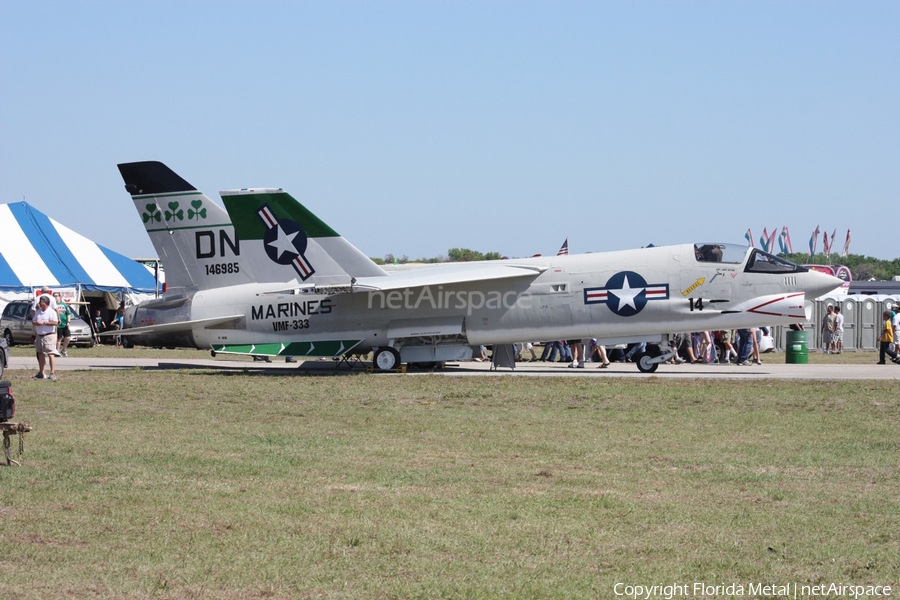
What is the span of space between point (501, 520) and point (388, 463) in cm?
281

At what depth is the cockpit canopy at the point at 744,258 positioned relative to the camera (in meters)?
21.6

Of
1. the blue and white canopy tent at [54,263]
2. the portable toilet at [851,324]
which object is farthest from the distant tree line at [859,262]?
the blue and white canopy tent at [54,263]

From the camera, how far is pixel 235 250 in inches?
934

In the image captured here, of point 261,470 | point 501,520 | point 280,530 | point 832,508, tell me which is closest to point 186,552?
point 280,530

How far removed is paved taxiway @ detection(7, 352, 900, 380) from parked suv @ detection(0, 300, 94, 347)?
22.4 feet

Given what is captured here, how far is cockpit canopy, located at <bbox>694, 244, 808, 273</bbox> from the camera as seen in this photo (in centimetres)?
2161

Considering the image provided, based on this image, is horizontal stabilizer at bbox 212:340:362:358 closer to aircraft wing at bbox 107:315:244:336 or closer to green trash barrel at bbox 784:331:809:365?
aircraft wing at bbox 107:315:244:336

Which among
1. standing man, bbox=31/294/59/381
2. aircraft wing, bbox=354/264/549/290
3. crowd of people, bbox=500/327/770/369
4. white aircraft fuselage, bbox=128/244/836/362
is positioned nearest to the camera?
standing man, bbox=31/294/59/381

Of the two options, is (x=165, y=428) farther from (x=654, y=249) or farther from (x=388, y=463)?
(x=654, y=249)

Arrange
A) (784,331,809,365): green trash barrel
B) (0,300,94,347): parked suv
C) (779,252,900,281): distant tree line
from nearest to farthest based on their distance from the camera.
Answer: (784,331,809,365): green trash barrel < (0,300,94,347): parked suv < (779,252,900,281): distant tree line

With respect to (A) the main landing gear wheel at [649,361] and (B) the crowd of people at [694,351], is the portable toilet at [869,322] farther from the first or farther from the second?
(A) the main landing gear wheel at [649,361]

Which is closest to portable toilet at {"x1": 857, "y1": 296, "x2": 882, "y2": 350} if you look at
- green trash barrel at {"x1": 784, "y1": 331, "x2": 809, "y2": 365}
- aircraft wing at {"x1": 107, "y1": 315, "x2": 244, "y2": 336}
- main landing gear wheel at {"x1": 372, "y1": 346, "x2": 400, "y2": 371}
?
green trash barrel at {"x1": 784, "y1": 331, "x2": 809, "y2": 365}

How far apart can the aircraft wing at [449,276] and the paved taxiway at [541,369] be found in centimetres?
221

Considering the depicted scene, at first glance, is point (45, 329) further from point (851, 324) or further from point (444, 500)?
point (851, 324)
